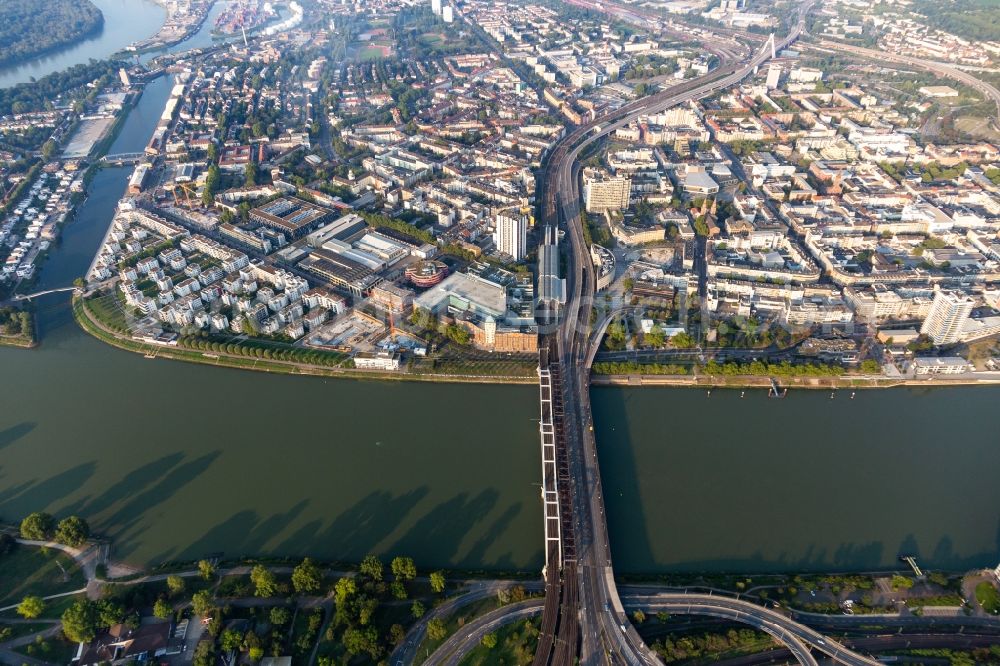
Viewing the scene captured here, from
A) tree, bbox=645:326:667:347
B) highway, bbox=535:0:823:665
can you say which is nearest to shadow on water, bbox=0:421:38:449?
highway, bbox=535:0:823:665

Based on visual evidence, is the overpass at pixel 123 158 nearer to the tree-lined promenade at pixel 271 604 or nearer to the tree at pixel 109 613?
the tree-lined promenade at pixel 271 604

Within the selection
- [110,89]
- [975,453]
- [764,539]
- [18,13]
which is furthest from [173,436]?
[18,13]

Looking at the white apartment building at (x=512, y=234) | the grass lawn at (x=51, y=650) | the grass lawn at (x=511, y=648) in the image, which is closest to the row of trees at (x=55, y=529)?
the grass lawn at (x=51, y=650)

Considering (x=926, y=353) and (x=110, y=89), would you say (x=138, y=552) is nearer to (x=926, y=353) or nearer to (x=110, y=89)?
(x=926, y=353)

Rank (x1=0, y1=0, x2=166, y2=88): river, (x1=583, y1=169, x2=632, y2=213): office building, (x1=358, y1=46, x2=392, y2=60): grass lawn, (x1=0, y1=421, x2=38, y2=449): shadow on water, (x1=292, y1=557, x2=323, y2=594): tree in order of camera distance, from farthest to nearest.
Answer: (x1=358, y1=46, x2=392, y2=60): grass lawn → (x1=0, y1=0, x2=166, y2=88): river → (x1=583, y1=169, x2=632, y2=213): office building → (x1=0, y1=421, x2=38, y2=449): shadow on water → (x1=292, y1=557, x2=323, y2=594): tree

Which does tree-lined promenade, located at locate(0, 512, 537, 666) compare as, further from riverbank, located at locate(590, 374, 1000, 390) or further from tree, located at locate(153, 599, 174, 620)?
riverbank, located at locate(590, 374, 1000, 390)

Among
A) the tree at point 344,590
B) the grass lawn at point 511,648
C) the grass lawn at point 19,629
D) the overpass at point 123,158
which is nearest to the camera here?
the grass lawn at point 511,648

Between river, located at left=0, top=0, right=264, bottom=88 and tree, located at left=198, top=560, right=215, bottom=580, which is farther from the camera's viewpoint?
river, located at left=0, top=0, right=264, bottom=88
